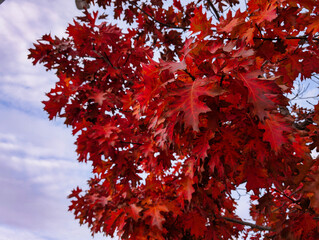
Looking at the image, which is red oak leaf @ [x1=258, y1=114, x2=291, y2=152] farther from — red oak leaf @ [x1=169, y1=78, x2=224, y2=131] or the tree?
red oak leaf @ [x1=169, y1=78, x2=224, y2=131]

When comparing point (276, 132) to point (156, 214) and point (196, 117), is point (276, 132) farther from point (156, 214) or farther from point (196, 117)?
point (156, 214)

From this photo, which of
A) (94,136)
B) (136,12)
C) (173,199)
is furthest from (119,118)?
(136,12)

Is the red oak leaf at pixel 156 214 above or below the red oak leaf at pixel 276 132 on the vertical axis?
below

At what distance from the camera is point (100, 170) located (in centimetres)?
298

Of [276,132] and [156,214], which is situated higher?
[276,132]

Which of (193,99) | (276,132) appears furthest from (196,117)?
(276,132)

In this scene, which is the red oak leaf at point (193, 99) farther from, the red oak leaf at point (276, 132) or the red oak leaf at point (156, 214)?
the red oak leaf at point (156, 214)

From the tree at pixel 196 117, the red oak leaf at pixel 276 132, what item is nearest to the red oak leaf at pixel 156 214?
the tree at pixel 196 117

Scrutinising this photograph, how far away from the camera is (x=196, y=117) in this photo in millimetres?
1287

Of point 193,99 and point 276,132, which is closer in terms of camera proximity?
point 193,99

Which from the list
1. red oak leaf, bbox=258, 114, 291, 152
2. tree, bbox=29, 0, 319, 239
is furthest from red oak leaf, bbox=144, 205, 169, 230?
red oak leaf, bbox=258, 114, 291, 152

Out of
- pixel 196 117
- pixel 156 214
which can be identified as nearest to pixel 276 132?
pixel 196 117

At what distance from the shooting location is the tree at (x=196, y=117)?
1.47 meters

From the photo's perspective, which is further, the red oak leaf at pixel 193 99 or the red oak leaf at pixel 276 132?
the red oak leaf at pixel 276 132
